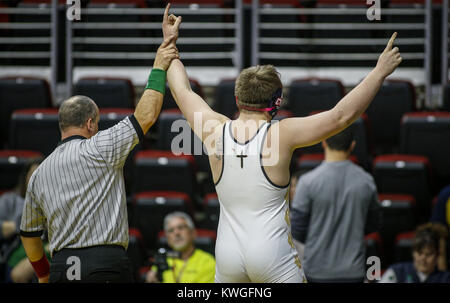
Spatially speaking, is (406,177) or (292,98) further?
(292,98)

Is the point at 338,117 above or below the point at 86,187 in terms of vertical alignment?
above

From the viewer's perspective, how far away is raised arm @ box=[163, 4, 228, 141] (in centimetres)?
309

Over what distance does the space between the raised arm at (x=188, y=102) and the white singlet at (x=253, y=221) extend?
11 cm

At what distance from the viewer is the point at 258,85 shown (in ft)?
9.87

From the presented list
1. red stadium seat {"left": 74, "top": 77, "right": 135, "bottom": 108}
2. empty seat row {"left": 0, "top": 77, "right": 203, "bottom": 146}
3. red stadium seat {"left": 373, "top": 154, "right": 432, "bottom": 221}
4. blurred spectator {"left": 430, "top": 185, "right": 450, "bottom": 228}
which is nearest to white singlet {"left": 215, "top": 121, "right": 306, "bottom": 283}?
blurred spectator {"left": 430, "top": 185, "right": 450, "bottom": 228}

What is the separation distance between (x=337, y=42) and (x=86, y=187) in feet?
17.1

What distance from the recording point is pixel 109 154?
324cm

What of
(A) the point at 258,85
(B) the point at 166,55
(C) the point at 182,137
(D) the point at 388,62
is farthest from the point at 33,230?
(C) the point at 182,137

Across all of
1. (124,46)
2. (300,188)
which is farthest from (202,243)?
(124,46)

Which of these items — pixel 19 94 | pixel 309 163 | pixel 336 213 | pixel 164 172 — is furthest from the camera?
pixel 19 94

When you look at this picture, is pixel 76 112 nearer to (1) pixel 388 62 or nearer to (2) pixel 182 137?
(1) pixel 388 62

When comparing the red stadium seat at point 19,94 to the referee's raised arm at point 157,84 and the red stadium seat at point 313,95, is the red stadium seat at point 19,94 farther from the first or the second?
the referee's raised arm at point 157,84

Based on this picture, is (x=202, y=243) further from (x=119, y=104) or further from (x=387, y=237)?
(x=119, y=104)

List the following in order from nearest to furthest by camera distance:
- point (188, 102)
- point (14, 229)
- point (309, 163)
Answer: point (188, 102) < point (14, 229) < point (309, 163)
